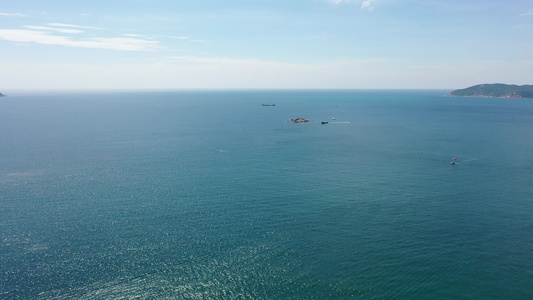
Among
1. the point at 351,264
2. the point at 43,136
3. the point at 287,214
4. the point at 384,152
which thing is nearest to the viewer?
the point at 351,264

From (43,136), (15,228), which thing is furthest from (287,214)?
(43,136)

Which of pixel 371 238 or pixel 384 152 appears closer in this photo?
pixel 371 238

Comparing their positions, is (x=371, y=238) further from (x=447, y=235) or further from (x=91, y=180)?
(x=91, y=180)

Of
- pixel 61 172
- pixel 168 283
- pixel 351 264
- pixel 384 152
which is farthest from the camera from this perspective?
pixel 384 152

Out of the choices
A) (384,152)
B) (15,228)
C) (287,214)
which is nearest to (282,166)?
(287,214)

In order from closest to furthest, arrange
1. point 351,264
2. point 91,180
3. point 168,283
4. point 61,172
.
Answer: point 168,283 → point 351,264 → point 91,180 → point 61,172

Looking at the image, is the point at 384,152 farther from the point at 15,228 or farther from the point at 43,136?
the point at 43,136
